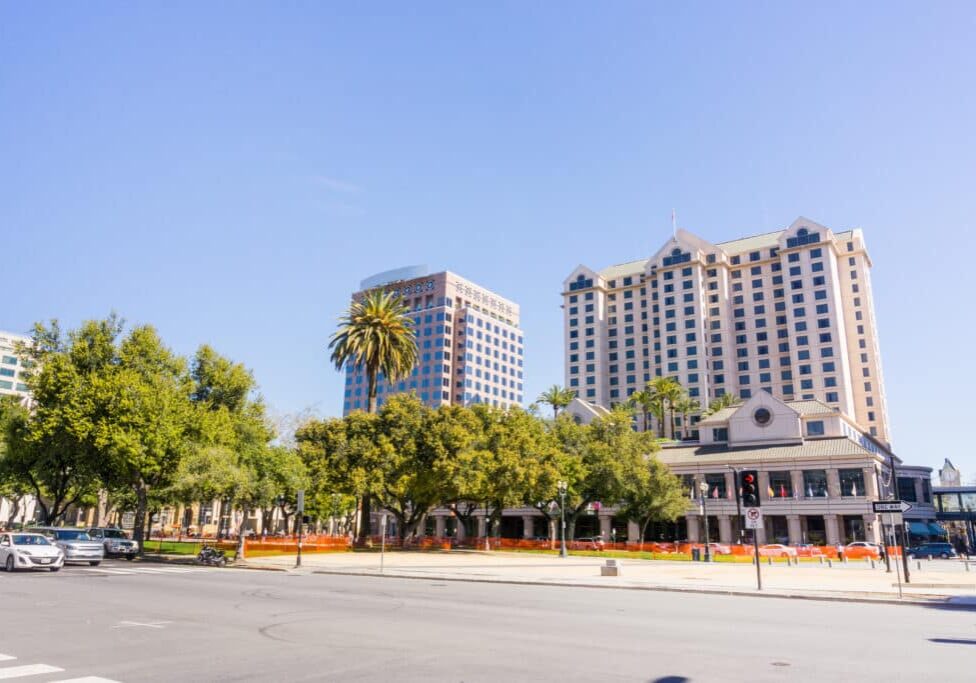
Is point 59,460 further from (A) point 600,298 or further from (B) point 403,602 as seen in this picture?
(A) point 600,298

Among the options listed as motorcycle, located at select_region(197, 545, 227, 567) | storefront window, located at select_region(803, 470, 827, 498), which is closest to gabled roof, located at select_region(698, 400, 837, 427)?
storefront window, located at select_region(803, 470, 827, 498)

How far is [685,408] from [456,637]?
351 ft

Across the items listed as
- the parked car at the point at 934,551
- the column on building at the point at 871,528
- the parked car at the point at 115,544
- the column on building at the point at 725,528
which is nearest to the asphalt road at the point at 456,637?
the parked car at the point at 115,544

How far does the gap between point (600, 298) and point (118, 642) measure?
482 ft

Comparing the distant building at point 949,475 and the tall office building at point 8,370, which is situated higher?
the tall office building at point 8,370

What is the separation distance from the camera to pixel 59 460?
47.8 metres

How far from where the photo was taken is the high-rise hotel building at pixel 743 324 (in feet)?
419

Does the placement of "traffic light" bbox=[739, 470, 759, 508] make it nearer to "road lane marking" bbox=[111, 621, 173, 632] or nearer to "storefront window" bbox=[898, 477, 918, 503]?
"road lane marking" bbox=[111, 621, 173, 632]

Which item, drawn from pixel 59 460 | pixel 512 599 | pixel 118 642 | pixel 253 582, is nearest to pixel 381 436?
pixel 59 460

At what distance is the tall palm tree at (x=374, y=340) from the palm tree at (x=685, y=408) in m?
65.1

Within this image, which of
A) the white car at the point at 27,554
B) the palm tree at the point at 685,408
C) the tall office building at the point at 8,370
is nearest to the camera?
the white car at the point at 27,554

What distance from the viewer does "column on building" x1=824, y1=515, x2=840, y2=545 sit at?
227 feet

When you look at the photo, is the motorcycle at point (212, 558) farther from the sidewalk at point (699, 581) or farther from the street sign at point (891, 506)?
the street sign at point (891, 506)

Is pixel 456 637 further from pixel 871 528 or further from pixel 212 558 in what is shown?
pixel 871 528
